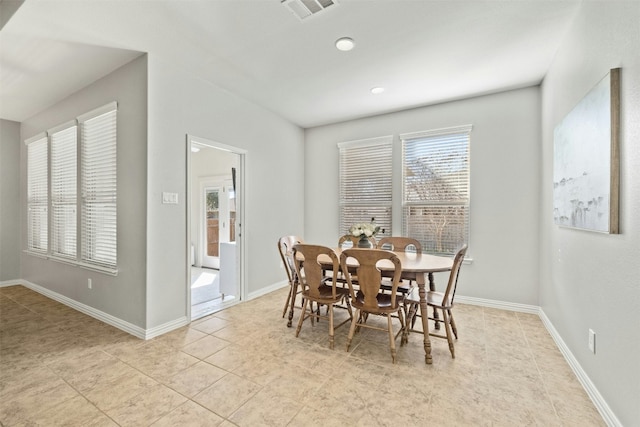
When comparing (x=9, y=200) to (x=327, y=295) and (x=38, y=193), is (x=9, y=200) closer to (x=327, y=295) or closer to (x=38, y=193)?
(x=38, y=193)

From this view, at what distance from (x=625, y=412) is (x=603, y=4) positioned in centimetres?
242

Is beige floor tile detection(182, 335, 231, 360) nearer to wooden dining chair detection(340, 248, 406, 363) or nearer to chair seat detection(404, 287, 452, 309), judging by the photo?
wooden dining chair detection(340, 248, 406, 363)

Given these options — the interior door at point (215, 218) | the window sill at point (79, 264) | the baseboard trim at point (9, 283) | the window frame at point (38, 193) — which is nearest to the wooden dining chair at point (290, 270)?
the window sill at point (79, 264)

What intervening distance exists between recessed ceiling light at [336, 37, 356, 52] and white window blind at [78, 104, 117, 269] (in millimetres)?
2498

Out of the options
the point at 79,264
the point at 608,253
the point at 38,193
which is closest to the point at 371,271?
the point at 608,253

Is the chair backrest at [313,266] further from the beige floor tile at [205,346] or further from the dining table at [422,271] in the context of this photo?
the beige floor tile at [205,346]

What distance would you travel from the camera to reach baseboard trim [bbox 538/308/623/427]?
5.38 ft

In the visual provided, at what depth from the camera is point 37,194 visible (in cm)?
453

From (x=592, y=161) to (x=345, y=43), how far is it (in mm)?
2122

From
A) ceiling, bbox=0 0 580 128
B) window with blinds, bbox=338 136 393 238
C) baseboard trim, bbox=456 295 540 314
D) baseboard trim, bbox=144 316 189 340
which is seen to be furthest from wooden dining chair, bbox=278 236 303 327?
baseboard trim, bbox=456 295 540 314

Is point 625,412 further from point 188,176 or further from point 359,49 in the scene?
point 188,176

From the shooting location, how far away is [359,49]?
2705 millimetres

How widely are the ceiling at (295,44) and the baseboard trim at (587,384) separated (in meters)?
2.74

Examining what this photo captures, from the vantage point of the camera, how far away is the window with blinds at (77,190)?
318 centimetres
